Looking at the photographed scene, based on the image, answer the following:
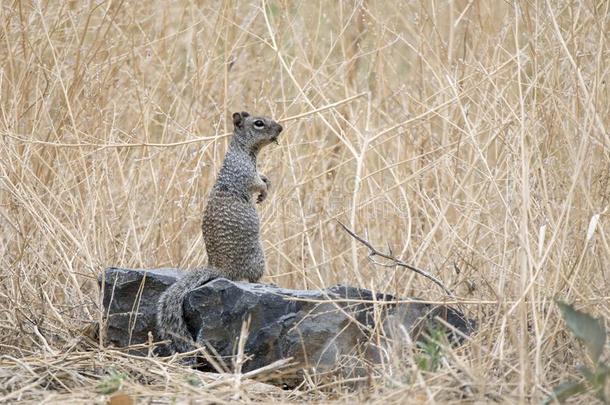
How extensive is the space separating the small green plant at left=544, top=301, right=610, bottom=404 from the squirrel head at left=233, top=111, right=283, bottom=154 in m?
2.39

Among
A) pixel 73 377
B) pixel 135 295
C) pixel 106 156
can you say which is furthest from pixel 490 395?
pixel 106 156

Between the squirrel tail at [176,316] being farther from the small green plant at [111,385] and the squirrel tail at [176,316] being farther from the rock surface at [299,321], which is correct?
the small green plant at [111,385]

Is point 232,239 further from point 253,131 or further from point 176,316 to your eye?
point 253,131

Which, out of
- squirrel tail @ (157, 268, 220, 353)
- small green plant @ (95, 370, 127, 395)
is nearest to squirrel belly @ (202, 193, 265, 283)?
squirrel tail @ (157, 268, 220, 353)

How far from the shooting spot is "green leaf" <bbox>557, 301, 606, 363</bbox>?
10.9 ft

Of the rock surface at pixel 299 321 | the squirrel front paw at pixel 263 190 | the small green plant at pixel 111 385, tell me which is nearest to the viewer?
the small green plant at pixel 111 385

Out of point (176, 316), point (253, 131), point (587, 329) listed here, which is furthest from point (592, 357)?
point (253, 131)

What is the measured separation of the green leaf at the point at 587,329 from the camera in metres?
3.32

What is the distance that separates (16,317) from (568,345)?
2.68 metres

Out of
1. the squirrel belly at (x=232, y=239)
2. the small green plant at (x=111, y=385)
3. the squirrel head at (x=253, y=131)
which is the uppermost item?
the squirrel head at (x=253, y=131)

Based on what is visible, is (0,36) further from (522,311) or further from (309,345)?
(522,311)

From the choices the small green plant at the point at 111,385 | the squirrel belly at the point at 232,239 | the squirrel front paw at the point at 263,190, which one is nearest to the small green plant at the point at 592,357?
the small green plant at the point at 111,385

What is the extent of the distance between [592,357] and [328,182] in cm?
367

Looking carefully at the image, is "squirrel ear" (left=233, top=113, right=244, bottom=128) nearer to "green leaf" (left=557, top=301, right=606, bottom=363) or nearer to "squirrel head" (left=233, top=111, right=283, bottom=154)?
"squirrel head" (left=233, top=111, right=283, bottom=154)
